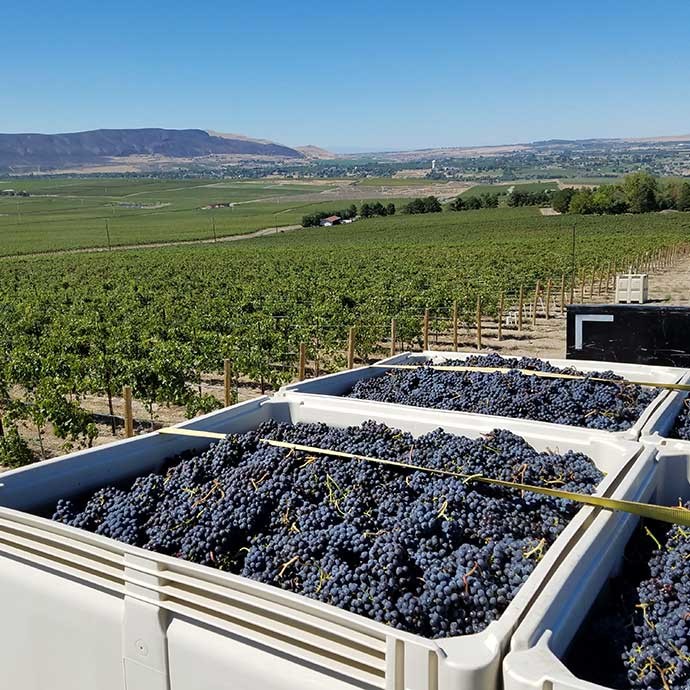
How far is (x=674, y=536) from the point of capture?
3115 millimetres

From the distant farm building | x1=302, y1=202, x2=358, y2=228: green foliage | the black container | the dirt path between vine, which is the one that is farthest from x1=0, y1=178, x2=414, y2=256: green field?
the black container

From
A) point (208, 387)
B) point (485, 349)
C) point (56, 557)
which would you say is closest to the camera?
point (56, 557)

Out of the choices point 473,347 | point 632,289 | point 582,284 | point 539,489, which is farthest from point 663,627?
point 582,284

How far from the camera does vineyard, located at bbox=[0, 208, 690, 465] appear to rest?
1316cm

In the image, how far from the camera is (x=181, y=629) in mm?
2562

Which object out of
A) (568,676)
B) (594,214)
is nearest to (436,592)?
(568,676)

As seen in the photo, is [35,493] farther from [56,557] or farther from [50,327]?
[50,327]

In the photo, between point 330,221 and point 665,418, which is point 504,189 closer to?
point 330,221

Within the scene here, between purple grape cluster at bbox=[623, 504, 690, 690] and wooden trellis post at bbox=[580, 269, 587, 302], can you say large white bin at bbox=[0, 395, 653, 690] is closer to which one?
purple grape cluster at bbox=[623, 504, 690, 690]

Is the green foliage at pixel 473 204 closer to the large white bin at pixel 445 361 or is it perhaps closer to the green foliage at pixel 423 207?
the green foliage at pixel 423 207

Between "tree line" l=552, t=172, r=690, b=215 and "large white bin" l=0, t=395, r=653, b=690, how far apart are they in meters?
92.1

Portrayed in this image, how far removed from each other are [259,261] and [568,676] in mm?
41875

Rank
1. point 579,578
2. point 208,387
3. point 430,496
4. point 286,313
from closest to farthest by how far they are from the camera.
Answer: point 579,578 → point 430,496 → point 208,387 → point 286,313

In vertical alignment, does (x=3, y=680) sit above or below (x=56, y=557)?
below
